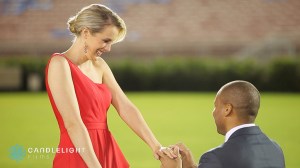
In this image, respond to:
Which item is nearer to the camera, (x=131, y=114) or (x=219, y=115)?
(x=219, y=115)

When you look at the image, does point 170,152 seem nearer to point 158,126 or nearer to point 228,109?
point 228,109

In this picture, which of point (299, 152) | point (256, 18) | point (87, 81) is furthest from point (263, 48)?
point (87, 81)

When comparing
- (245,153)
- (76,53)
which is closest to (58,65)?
(76,53)

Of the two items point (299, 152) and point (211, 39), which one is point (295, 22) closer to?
point (211, 39)

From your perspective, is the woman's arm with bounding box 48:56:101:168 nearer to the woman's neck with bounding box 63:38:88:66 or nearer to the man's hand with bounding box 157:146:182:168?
the woman's neck with bounding box 63:38:88:66

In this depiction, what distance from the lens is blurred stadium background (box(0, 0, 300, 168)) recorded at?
10249mm

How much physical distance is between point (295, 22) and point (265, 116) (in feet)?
40.5

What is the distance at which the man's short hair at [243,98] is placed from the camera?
3.09m

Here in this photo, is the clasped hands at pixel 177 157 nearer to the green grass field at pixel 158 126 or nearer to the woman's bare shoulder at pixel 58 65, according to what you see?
the woman's bare shoulder at pixel 58 65

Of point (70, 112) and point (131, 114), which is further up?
point (70, 112)

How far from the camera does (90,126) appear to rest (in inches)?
145

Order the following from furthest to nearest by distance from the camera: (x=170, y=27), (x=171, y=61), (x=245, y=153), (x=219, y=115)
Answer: (x=170, y=27), (x=171, y=61), (x=219, y=115), (x=245, y=153)

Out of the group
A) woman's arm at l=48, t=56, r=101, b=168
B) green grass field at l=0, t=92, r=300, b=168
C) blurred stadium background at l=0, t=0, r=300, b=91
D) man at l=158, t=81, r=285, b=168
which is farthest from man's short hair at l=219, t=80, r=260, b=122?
blurred stadium background at l=0, t=0, r=300, b=91

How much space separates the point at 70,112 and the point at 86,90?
0.25 metres
